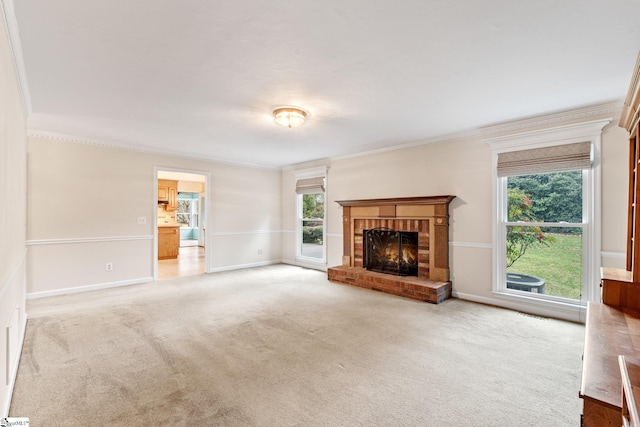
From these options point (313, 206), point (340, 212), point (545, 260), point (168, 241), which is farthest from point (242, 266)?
point (545, 260)

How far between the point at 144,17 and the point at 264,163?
5106 millimetres

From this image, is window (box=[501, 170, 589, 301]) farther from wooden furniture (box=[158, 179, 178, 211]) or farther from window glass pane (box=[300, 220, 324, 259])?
wooden furniture (box=[158, 179, 178, 211])

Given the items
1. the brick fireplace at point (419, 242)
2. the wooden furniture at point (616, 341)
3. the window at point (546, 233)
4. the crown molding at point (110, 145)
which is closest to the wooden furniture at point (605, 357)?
the wooden furniture at point (616, 341)

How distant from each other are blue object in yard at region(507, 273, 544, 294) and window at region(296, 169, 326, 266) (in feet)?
11.4

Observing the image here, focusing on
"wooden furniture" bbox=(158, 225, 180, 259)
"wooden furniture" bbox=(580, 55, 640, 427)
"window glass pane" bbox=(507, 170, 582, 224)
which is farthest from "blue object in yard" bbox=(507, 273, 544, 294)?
"wooden furniture" bbox=(158, 225, 180, 259)

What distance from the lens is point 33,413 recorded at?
1.89 meters

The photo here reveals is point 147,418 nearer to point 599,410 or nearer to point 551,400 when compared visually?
point 599,410

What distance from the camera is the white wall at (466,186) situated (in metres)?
3.27

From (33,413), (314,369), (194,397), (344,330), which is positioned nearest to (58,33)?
(33,413)

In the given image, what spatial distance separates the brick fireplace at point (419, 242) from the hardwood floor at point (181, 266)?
318 centimetres

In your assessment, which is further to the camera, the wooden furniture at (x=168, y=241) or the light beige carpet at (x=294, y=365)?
the wooden furniture at (x=168, y=241)

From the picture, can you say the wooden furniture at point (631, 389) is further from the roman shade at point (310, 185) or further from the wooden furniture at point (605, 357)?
the roman shade at point (310, 185)

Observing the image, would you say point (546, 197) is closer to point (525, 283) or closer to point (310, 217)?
point (525, 283)

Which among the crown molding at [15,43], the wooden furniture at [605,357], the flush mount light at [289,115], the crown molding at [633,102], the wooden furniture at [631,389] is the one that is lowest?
the wooden furniture at [605,357]
